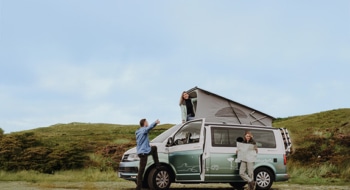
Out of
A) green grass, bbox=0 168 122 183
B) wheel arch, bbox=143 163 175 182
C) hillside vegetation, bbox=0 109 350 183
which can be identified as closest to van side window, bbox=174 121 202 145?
wheel arch, bbox=143 163 175 182

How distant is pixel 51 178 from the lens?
18438 mm

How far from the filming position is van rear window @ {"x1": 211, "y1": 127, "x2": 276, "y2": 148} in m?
13.0

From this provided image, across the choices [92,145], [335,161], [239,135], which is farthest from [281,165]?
[92,145]

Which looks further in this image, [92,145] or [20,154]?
[92,145]

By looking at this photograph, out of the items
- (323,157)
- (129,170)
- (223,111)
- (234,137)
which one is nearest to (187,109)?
(223,111)

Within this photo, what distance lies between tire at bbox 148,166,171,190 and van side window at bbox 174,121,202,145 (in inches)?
35.8

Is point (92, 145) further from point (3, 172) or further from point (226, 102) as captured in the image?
point (226, 102)

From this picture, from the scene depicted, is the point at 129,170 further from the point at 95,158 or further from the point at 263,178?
the point at 95,158

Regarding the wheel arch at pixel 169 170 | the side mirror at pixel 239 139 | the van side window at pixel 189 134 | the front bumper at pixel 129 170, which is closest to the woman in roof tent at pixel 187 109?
the van side window at pixel 189 134

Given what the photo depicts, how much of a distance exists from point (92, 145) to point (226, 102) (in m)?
15.0

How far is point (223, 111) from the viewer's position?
14.1 m

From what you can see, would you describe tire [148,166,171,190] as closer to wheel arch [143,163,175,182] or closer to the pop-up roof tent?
wheel arch [143,163,175,182]

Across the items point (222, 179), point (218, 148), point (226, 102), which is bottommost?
point (222, 179)

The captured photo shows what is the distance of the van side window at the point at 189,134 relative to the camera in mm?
12781
